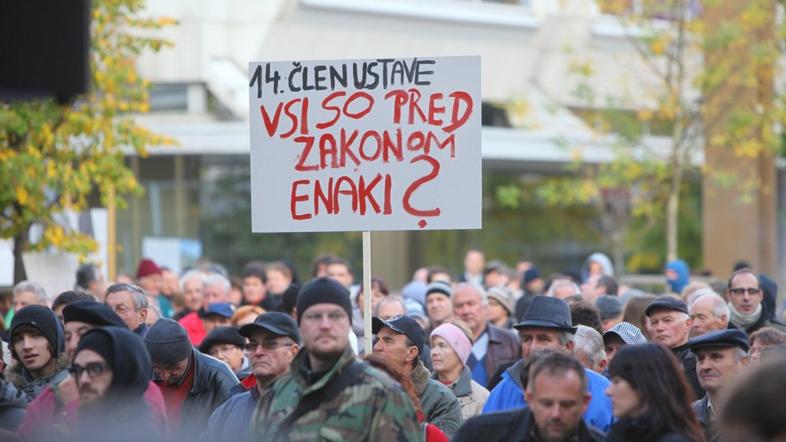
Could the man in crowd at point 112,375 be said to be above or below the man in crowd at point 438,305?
above

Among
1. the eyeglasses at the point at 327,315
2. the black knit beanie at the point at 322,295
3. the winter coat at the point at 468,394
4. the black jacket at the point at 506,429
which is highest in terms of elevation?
the black knit beanie at the point at 322,295

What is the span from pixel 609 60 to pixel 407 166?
25243 millimetres

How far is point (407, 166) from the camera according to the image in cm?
852

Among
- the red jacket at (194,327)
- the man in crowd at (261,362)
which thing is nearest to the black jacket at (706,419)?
the man in crowd at (261,362)

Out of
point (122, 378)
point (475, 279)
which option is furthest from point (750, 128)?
point (122, 378)

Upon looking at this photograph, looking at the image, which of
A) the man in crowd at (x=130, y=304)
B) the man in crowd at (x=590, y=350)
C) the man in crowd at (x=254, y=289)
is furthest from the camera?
the man in crowd at (x=254, y=289)

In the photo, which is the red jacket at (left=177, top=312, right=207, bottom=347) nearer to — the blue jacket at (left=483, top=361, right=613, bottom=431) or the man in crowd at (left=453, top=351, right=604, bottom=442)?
the blue jacket at (left=483, top=361, right=613, bottom=431)

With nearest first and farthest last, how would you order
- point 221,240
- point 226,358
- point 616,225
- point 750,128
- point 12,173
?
point 226,358
point 12,173
point 750,128
point 221,240
point 616,225

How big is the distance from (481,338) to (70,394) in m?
5.81

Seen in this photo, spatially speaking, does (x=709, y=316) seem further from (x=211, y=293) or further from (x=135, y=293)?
(x=211, y=293)

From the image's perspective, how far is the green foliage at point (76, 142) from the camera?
15.0 meters

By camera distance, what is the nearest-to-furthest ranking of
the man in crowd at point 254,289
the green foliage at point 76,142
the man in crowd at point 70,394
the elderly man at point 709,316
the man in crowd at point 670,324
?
the man in crowd at point 70,394
the man in crowd at point 670,324
the elderly man at point 709,316
the green foliage at point 76,142
the man in crowd at point 254,289

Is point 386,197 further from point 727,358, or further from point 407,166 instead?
point 727,358

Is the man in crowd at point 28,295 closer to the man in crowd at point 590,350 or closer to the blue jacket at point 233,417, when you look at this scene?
the blue jacket at point 233,417
